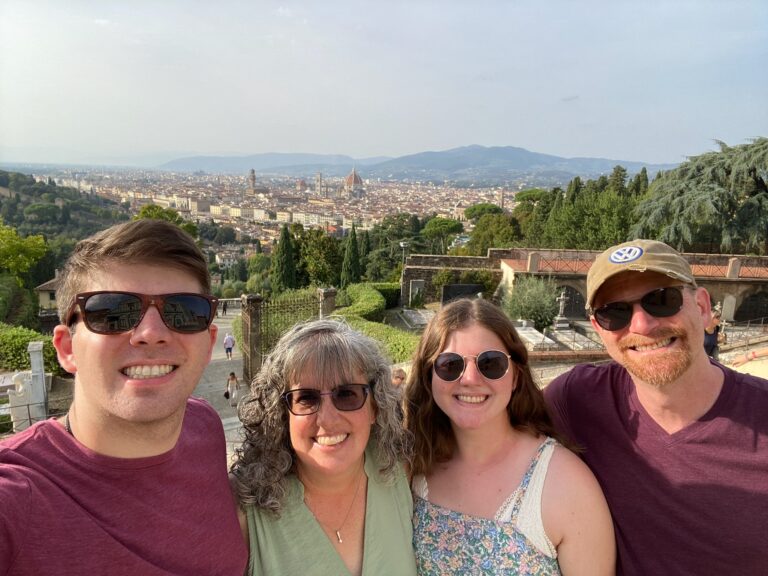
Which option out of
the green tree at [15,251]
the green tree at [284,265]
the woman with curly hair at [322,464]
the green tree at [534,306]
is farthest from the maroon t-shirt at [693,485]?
the green tree at [15,251]

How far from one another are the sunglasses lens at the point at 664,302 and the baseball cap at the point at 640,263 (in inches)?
2.2

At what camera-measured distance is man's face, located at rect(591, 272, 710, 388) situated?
1.74 m

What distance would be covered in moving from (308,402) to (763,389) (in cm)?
161

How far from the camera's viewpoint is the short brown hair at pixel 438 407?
1980 millimetres

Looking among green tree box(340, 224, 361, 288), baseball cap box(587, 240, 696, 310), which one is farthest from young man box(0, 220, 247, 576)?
green tree box(340, 224, 361, 288)

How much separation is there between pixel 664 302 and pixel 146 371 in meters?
1.68

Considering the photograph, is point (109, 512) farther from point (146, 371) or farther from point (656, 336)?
point (656, 336)

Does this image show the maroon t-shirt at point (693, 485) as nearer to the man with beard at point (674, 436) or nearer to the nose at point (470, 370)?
the man with beard at point (674, 436)

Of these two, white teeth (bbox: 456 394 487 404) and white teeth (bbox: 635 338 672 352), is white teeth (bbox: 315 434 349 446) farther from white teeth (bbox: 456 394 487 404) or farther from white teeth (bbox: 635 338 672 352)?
white teeth (bbox: 635 338 672 352)

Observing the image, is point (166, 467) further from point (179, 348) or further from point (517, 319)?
point (517, 319)

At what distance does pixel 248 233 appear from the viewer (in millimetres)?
97875

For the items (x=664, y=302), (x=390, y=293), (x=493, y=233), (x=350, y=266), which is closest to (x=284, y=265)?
(x=350, y=266)

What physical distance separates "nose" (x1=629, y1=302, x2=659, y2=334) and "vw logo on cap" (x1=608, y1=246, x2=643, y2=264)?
0.16m

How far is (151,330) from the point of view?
53.7 inches
